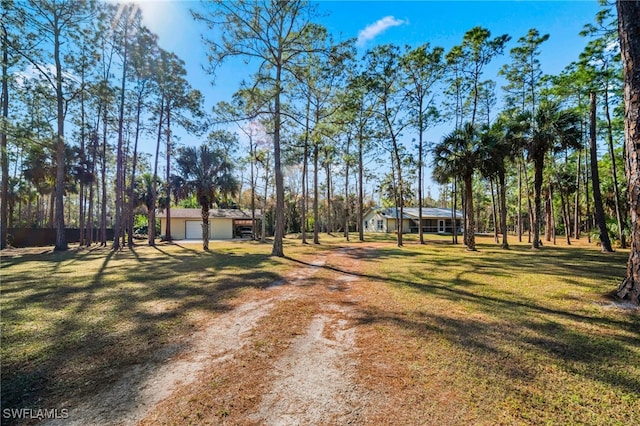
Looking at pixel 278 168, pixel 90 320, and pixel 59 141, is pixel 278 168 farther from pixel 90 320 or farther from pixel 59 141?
pixel 59 141

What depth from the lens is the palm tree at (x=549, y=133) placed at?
1469 centimetres

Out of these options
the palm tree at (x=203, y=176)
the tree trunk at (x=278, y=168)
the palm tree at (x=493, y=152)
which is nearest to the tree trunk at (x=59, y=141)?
the palm tree at (x=203, y=176)

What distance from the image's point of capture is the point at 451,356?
3.32 metres

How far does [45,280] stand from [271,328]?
24.9ft

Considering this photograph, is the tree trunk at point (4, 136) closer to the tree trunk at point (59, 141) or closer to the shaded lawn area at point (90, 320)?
the tree trunk at point (59, 141)

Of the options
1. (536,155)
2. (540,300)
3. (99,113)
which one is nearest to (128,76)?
(99,113)

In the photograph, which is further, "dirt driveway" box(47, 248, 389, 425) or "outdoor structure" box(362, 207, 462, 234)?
"outdoor structure" box(362, 207, 462, 234)

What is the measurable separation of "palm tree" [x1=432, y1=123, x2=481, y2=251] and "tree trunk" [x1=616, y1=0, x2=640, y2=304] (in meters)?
10.3

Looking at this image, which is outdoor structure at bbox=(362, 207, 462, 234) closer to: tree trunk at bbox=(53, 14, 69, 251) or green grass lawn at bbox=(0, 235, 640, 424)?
green grass lawn at bbox=(0, 235, 640, 424)

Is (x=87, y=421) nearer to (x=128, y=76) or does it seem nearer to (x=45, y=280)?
(x=45, y=280)

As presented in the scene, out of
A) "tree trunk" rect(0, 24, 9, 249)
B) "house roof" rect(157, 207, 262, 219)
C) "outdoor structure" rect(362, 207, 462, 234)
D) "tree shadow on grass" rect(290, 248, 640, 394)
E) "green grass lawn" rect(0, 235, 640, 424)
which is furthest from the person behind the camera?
"outdoor structure" rect(362, 207, 462, 234)

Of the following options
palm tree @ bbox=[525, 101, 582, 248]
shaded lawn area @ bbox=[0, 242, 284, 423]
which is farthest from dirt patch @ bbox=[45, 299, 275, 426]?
palm tree @ bbox=[525, 101, 582, 248]

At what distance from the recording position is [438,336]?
12.9ft

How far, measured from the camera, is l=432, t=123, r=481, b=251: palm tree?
15148 mm
